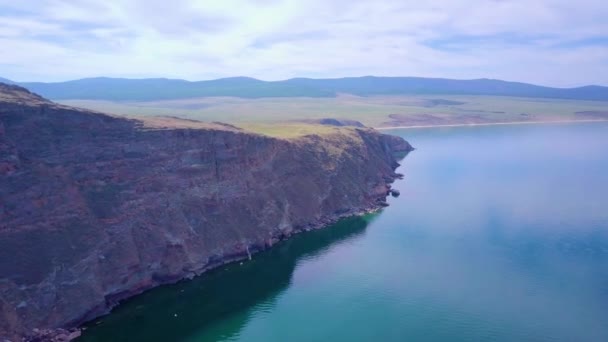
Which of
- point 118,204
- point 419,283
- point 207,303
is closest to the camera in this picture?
point 207,303

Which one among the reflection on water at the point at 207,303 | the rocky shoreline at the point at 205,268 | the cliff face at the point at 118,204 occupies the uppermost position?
the cliff face at the point at 118,204

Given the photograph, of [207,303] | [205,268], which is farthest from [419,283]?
[205,268]

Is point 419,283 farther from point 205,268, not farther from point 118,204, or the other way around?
point 118,204

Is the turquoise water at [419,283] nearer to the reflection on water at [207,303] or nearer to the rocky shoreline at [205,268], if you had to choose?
the reflection on water at [207,303]

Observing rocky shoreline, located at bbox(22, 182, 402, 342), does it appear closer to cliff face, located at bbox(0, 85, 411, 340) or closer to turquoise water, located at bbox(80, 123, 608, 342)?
cliff face, located at bbox(0, 85, 411, 340)

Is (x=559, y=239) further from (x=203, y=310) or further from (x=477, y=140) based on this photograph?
(x=477, y=140)

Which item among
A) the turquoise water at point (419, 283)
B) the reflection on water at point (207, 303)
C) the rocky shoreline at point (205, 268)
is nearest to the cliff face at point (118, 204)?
the rocky shoreline at point (205, 268)
